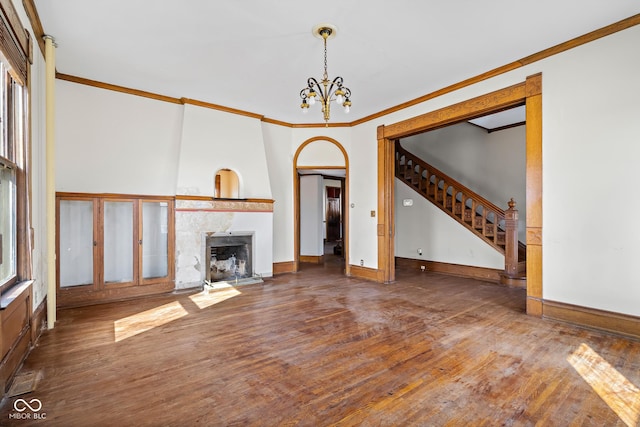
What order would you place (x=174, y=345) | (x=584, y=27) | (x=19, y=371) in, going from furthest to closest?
(x=584, y=27)
(x=174, y=345)
(x=19, y=371)

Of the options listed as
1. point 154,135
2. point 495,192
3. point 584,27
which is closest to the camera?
point 584,27

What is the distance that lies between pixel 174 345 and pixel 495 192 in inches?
307

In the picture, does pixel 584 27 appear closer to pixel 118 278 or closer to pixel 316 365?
pixel 316 365

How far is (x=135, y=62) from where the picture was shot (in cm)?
432

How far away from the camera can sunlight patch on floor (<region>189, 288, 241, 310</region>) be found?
4.78 meters

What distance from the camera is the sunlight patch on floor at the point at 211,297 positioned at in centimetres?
478

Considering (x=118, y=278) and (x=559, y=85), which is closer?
(x=559, y=85)

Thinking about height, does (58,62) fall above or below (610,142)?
above

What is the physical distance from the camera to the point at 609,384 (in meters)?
2.46

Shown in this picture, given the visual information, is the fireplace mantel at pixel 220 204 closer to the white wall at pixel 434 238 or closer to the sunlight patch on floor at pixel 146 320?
the sunlight patch on floor at pixel 146 320

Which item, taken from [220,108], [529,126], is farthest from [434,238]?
[220,108]

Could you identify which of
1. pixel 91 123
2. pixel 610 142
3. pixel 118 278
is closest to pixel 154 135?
pixel 91 123

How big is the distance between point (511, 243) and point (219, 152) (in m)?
5.94

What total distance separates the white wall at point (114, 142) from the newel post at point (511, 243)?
6403mm
